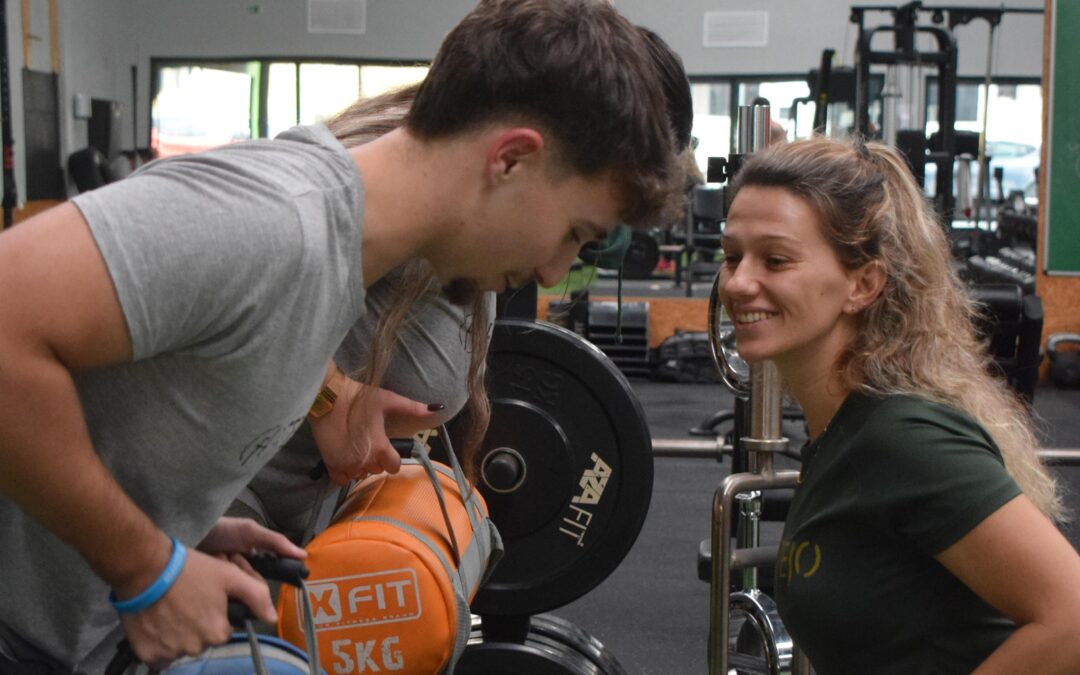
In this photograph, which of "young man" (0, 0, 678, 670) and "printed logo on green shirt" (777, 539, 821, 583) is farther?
"printed logo on green shirt" (777, 539, 821, 583)

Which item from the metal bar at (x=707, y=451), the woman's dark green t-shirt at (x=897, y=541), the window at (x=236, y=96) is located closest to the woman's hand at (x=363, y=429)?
the woman's dark green t-shirt at (x=897, y=541)

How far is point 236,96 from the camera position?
12164mm

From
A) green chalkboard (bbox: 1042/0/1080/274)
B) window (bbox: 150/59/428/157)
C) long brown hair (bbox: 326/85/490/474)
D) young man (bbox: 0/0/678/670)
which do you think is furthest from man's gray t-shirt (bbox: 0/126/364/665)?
window (bbox: 150/59/428/157)

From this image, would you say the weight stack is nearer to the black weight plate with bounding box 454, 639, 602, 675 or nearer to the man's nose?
the black weight plate with bounding box 454, 639, 602, 675

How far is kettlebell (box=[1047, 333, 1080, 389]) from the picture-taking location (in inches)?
272

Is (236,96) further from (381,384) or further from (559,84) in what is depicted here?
(559,84)

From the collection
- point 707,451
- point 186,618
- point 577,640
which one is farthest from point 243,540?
point 707,451

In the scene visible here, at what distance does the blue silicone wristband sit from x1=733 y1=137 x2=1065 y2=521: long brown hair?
786 millimetres

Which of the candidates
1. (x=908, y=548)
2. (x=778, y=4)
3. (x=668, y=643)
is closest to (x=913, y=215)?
(x=908, y=548)

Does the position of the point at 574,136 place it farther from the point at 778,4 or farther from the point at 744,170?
the point at 778,4

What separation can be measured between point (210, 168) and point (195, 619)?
1.21 ft

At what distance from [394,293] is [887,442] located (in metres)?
0.66

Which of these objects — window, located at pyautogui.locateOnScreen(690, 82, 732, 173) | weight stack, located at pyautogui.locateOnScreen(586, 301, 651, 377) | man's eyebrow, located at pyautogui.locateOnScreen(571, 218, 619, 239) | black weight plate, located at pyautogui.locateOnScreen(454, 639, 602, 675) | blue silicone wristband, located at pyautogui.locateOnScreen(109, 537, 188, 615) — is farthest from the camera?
window, located at pyautogui.locateOnScreen(690, 82, 732, 173)

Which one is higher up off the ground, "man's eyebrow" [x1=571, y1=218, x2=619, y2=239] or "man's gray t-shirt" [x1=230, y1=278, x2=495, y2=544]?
"man's eyebrow" [x1=571, y1=218, x2=619, y2=239]
